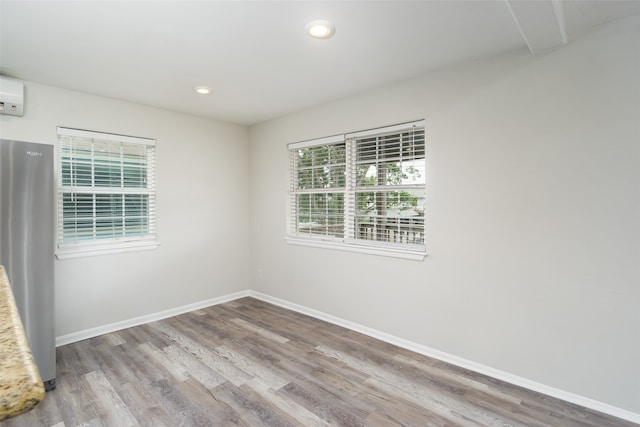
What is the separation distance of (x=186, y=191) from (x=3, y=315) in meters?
3.47

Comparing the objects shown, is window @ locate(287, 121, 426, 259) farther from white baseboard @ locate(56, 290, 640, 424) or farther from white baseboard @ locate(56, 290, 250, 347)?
white baseboard @ locate(56, 290, 250, 347)

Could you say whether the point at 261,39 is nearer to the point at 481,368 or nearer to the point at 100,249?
the point at 100,249

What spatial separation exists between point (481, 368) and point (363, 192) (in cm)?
187

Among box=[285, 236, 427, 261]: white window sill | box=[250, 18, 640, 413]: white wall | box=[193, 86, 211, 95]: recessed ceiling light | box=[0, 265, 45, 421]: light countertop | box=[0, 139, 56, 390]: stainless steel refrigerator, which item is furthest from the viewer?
box=[193, 86, 211, 95]: recessed ceiling light

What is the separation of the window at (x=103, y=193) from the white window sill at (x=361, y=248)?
1684 millimetres

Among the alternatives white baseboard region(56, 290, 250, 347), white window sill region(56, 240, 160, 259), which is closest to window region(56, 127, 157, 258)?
white window sill region(56, 240, 160, 259)

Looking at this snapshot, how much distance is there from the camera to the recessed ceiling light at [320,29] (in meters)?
2.09

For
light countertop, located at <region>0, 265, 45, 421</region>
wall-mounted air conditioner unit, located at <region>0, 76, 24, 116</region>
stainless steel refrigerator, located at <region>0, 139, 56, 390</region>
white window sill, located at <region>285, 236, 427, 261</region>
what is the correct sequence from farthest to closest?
white window sill, located at <region>285, 236, 427, 261</region> → wall-mounted air conditioner unit, located at <region>0, 76, 24, 116</region> → stainless steel refrigerator, located at <region>0, 139, 56, 390</region> → light countertop, located at <region>0, 265, 45, 421</region>

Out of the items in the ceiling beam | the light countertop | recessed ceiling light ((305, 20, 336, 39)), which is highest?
recessed ceiling light ((305, 20, 336, 39))

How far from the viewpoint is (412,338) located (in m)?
3.02

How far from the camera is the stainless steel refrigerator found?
237 centimetres

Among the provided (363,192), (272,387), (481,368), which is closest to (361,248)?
(363,192)

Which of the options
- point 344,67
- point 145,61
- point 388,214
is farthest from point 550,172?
point 145,61

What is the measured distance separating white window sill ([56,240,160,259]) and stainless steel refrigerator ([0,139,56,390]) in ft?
2.58
